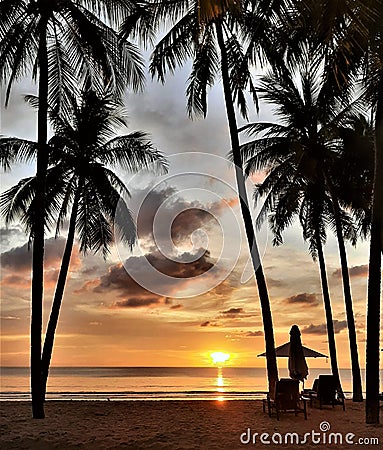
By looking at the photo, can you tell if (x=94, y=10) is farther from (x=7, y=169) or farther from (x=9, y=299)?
(x=9, y=299)

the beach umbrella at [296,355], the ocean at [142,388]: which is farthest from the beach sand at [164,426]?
the ocean at [142,388]

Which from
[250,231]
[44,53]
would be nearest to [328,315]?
[250,231]

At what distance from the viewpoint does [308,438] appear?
36.1ft

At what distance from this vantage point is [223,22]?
51.0 feet

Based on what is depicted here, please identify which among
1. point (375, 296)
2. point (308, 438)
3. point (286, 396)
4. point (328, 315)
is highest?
point (328, 315)

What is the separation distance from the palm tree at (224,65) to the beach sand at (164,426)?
1810 millimetres

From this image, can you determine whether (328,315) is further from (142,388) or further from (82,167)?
(142,388)

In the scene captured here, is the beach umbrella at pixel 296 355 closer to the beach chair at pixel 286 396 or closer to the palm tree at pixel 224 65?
the palm tree at pixel 224 65

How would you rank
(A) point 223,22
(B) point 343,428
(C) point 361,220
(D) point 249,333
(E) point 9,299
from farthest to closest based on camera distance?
(D) point 249,333, (E) point 9,299, (C) point 361,220, (A) point 223,22, (B) point 343,428

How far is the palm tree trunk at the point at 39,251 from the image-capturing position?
13109mm

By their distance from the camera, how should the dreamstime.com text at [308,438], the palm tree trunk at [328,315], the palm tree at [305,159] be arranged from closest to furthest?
the dreamstime.com text at [308,438]
the palm tree at [305,159]
the palm tree trunk at [328,315]

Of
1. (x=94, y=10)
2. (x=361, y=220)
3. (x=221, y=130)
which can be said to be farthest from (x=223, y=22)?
(x=361, y=220)

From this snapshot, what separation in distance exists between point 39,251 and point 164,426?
4.21 meters

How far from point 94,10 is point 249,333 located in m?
27.5
